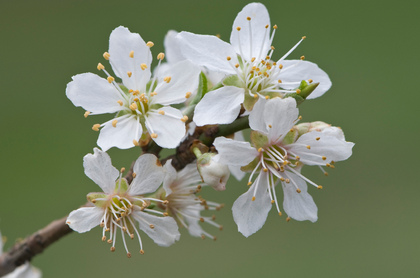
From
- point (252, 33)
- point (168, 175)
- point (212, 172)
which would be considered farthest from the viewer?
point (252, 33)

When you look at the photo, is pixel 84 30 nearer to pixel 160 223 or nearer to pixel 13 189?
pixel 13 189

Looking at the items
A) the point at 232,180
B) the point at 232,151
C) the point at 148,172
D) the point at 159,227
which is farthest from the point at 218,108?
the point at 232,180

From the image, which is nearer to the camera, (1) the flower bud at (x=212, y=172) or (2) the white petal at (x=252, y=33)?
(1) the flower bud at (x=212, y=172)

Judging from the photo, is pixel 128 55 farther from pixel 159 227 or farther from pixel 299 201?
pixel 299 201

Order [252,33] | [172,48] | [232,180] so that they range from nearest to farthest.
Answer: [252,33] < [172,48] < [232,180]

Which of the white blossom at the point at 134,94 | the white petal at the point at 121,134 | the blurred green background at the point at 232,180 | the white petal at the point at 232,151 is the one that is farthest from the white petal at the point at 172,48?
the blurred green background at the point at 232,180

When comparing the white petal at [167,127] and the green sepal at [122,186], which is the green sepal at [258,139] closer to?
the white petal at [167,127]
